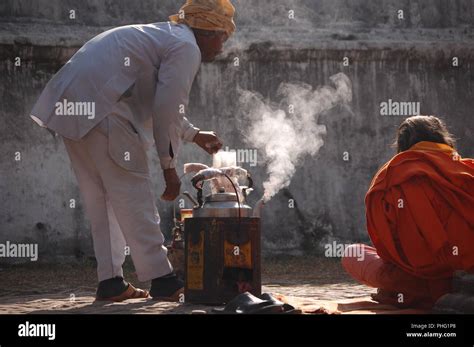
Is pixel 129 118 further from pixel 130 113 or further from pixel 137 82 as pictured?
pixel 137 82

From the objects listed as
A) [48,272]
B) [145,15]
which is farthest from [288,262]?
Answer: [145,15]

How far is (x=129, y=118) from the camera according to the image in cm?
539

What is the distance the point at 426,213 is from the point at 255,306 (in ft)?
4.45

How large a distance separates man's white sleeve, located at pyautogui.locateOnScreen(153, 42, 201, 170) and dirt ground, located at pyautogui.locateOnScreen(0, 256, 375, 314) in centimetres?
100

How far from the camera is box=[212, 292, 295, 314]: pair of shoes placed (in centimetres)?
443

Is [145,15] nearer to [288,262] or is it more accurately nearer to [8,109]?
[8,109]

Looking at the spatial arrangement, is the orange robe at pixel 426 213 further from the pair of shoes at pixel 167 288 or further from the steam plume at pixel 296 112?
the steam plume at pixel 296 112

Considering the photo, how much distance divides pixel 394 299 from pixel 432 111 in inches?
A: 245

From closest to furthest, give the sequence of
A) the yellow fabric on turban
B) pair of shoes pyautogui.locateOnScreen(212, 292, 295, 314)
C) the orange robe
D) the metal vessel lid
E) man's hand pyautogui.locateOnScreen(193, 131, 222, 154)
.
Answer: pair of shoes pyautogui.locateOnScreen(212, 292, 295, 314) → the orange robe → the metal vessel lid → the yellow fabric on turban → man's hand pyautogui.locateOnScreen(193, 131, 222, 154)

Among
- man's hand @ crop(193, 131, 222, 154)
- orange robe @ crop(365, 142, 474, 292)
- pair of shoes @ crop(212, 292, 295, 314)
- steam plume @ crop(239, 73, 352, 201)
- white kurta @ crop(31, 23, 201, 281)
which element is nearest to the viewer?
pair of shoes @ crop(212, 292, 295, 314)

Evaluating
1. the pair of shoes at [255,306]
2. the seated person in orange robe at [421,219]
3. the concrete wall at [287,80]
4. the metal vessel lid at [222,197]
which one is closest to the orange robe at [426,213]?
the seated person in orange robe at [421,219]

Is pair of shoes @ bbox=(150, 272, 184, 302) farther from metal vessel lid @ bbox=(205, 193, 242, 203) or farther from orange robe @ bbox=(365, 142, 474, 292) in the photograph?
orange robe @ bbox=(365, 142, 474, 292)

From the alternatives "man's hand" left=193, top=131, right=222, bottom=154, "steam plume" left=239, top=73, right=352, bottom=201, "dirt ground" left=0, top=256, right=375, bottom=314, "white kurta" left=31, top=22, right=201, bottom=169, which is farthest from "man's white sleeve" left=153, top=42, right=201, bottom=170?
"steam plume" left=239, top=73, right=352, bottom=201

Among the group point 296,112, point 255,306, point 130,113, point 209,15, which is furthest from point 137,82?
point 296,112
